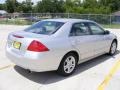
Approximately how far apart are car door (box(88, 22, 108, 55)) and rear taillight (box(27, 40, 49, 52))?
2.20 m

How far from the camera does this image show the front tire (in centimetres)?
553

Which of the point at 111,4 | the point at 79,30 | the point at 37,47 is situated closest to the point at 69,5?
the point at 111,4

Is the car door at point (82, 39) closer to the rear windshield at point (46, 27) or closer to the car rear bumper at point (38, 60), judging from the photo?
the rear windshield at point (46, 27)

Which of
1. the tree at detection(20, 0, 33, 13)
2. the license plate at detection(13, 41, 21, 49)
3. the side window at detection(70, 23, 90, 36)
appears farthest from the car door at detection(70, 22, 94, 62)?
the tree at detection(20, 0, 33, 13)

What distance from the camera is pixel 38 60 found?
16.2ft

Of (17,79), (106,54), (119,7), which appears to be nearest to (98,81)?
(17,79)

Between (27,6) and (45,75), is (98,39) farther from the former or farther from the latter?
(27,6)

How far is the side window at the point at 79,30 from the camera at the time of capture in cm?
591

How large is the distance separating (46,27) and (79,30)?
0.97 meters

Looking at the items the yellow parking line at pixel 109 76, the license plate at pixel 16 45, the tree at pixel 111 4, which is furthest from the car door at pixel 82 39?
the tree at pixel 111 4

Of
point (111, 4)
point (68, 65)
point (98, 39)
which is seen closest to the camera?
point (68, 65)

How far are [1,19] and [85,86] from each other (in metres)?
30.8

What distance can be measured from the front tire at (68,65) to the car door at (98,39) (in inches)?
45.0

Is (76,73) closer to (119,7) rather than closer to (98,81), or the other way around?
(98,81)
